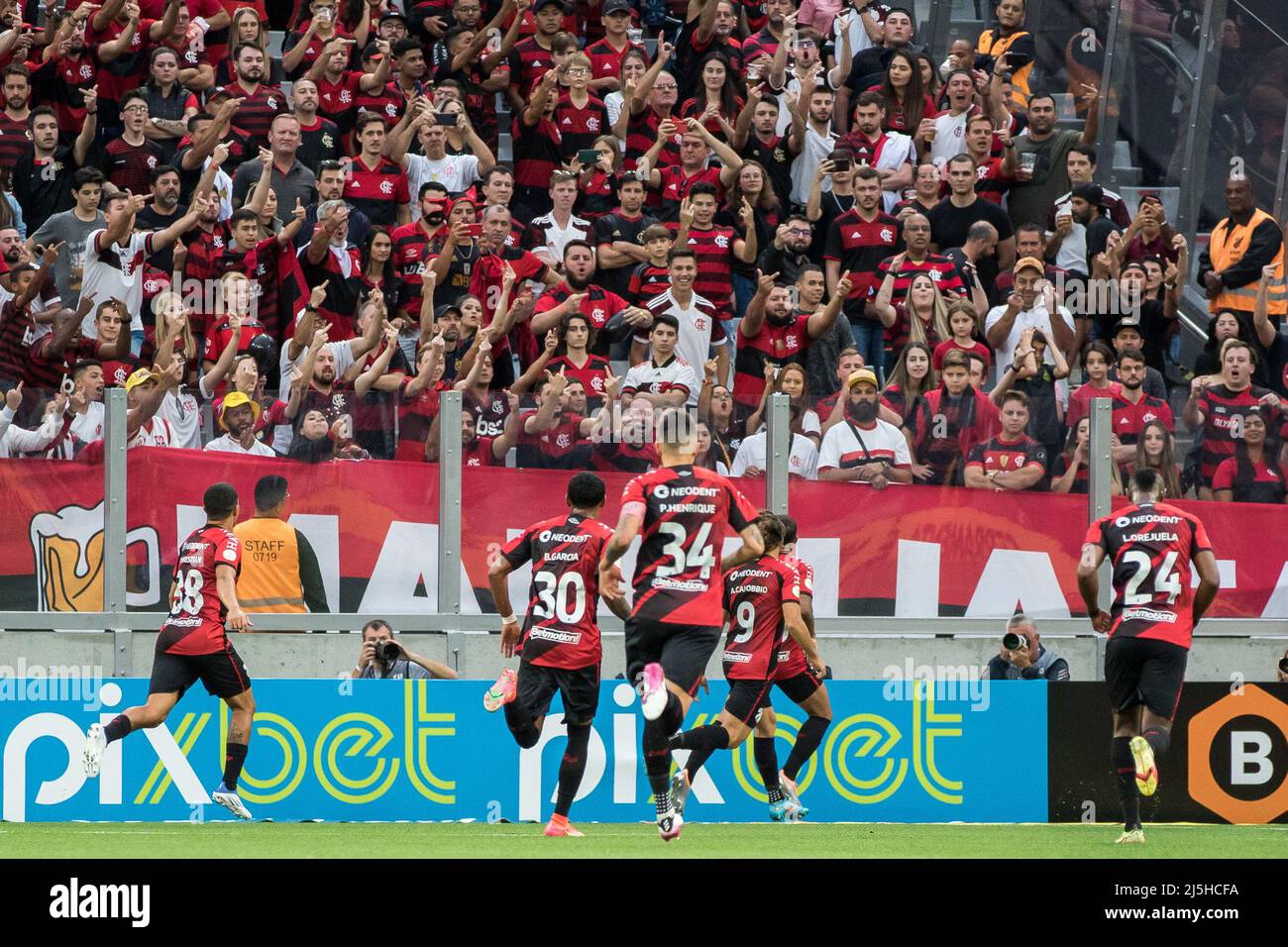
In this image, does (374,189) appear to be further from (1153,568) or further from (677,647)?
(1153,568)

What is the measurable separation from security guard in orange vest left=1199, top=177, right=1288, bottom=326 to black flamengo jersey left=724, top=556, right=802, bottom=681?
676 centimetres

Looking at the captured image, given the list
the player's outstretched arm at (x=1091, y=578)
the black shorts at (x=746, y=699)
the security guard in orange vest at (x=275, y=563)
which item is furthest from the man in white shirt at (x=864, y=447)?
the security guard in orange vest at (x=275, y=563)

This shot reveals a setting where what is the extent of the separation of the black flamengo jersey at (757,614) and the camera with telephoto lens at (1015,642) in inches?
92.0

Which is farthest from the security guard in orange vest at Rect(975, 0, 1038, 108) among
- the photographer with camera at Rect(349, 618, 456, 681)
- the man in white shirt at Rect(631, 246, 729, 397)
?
the photographer with camera at Rect(349, 618, 456, 681)

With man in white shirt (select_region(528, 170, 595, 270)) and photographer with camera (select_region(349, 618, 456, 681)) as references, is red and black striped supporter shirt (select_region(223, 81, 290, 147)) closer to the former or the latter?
man in white shirt (select_region(528, 170, 595, 270))

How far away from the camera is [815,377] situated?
1571 centimetres

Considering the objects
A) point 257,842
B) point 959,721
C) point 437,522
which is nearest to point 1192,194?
point 959,721

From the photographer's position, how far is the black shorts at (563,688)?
10891mm

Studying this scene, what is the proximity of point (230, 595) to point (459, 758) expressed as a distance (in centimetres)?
216

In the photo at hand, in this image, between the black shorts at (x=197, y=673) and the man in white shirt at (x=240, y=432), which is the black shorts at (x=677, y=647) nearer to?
the black shorts at (x=197, y=673)

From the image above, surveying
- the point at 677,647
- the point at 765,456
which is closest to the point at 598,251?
the point at 765,456

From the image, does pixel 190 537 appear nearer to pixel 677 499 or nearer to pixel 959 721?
pixel 677 499

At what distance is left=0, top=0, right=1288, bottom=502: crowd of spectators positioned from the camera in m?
14.1

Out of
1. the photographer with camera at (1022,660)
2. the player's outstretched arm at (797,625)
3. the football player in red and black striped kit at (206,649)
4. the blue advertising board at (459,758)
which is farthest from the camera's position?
the photographer with camera at (1022,660)
